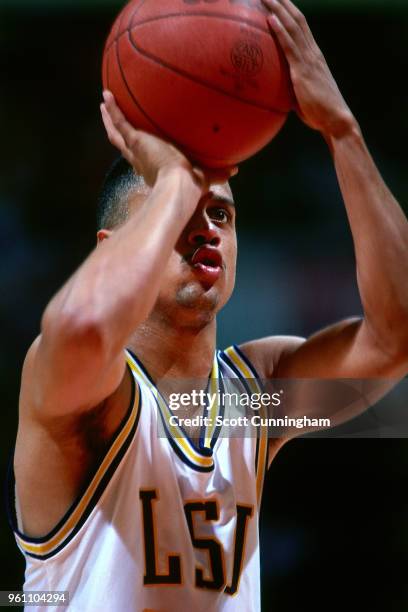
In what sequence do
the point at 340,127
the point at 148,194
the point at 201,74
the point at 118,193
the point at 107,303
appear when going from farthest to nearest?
the point at 118,193 → the point at 148,194 → the point at 340,127 → the point at 201,74 → the point at 107,303

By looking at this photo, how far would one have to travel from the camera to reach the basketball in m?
1.93

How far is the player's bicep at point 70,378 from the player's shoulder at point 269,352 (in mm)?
757

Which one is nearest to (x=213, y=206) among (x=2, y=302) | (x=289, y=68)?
(x=289, y=68)

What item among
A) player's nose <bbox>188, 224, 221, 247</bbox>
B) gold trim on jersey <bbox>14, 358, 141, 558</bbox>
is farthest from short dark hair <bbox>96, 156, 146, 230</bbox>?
gold trim on jersey <bbox>14, 358, 141, 558</bbox>

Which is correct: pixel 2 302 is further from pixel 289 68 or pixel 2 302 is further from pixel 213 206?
pixel 289 68

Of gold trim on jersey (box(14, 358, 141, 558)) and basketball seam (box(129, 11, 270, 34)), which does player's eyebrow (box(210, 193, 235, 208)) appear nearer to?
basketball seam (box(129, 11, 270, 34))

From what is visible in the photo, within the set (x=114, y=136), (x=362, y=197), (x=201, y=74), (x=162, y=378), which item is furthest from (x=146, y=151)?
(x=162, y=378)

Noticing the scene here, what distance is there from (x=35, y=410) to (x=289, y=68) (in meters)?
1.04

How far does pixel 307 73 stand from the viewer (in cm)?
205

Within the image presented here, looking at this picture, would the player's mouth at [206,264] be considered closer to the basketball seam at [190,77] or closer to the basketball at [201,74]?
the basketball at [201,74]

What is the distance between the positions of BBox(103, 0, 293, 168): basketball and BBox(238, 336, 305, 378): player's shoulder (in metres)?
0.74

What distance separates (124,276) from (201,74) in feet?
1.75

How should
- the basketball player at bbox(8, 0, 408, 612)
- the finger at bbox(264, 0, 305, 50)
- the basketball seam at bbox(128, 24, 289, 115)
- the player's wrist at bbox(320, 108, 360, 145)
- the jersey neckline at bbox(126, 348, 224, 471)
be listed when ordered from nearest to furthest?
the basketball player at bbox(8, 0, 408, 612) < the basketball seam at bbox(128, 24, 289, 115) < the finger at bbox(264, 0, 305, 50) < the player's wrist at bbox(320, 108, 360, 145) < the jersey neckline at bbox(126, 348, 224, 471)

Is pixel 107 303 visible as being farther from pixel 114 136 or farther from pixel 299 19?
pixel 299 19
